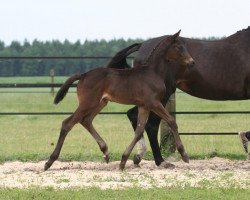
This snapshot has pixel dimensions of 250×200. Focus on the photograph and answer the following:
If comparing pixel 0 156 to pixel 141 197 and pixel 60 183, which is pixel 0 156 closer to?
pixel 60 183

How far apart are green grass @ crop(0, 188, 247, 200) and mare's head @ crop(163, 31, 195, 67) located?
7.94 feet

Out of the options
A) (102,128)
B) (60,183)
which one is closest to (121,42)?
(102,128)

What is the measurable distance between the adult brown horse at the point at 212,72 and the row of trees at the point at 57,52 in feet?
103

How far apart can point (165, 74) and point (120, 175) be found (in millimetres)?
1769

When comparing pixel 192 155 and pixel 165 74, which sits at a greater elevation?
pixel 165 74

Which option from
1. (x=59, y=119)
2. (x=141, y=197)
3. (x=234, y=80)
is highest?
(x=234, y=80)

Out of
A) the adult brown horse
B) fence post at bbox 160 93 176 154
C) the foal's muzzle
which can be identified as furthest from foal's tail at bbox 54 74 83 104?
fence post at bbox 160 93 176 154

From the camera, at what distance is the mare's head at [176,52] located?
910cm

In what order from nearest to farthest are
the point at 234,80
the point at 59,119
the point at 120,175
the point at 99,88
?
1. the point at 120,175
2. the point at 99,88
3. the point at 234,80
4. the point at 59,119

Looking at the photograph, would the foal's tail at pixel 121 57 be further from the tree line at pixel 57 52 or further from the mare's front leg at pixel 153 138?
the tree line at pixel 57 52

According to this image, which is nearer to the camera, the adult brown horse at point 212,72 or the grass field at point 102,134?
the adult brown horse at point 212,72

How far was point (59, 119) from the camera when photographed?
19.2m

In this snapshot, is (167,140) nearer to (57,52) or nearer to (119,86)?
(119,86)

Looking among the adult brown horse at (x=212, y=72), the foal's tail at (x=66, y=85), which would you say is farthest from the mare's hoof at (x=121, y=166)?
the foal's tail at (x=66, y=85)
